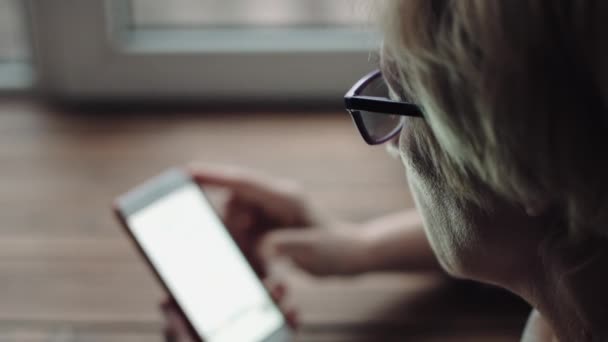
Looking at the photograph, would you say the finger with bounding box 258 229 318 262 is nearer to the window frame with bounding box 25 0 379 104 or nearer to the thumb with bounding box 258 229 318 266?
the thumb with bounding box 258 229 318 266

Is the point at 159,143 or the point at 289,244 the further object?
the point at 159,143

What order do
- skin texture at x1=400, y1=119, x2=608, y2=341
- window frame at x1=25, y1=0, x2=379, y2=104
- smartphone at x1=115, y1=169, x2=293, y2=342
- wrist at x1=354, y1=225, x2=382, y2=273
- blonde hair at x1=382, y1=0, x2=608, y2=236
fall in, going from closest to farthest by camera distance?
blonde hair at x1=382, y1=0, x2=608, y2=236, skin texture at x1=400, y1=119, x2=608, y2=341, smartphone at x1=115, y1=169, x2=293, y2=342, wrist at x1=354, y1=225, x2=382, y2=273, window frame at x1=25, y1=0, x2=379, y2=104

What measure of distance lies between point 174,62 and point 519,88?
0.95 m

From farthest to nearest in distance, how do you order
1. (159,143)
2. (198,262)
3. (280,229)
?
(159,143), (280,229), (198,262)

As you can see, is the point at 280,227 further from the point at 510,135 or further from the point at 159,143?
the point at 510,135

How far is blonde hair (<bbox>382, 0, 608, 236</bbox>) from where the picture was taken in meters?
0.38

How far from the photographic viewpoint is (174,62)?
1284mm

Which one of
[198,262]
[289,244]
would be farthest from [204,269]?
[289,244]

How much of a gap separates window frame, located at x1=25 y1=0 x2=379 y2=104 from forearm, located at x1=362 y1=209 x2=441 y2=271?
403 millimetres

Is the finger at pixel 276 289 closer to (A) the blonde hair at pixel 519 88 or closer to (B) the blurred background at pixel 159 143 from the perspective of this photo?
(B) the blurred background at pixel 159 143

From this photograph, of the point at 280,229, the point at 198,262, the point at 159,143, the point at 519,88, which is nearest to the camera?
the point at 519,88

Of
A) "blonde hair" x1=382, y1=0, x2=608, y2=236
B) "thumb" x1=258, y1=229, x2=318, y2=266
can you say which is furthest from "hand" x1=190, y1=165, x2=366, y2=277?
"blonde hair" x1=382, y1=0, x2=608, y2=236

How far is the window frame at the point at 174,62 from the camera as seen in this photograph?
1263mm

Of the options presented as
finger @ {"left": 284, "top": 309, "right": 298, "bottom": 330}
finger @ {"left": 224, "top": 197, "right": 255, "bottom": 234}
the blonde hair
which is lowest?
finger @ {"left": 284, "top": 309, "right": 298, "bottom": 330}
